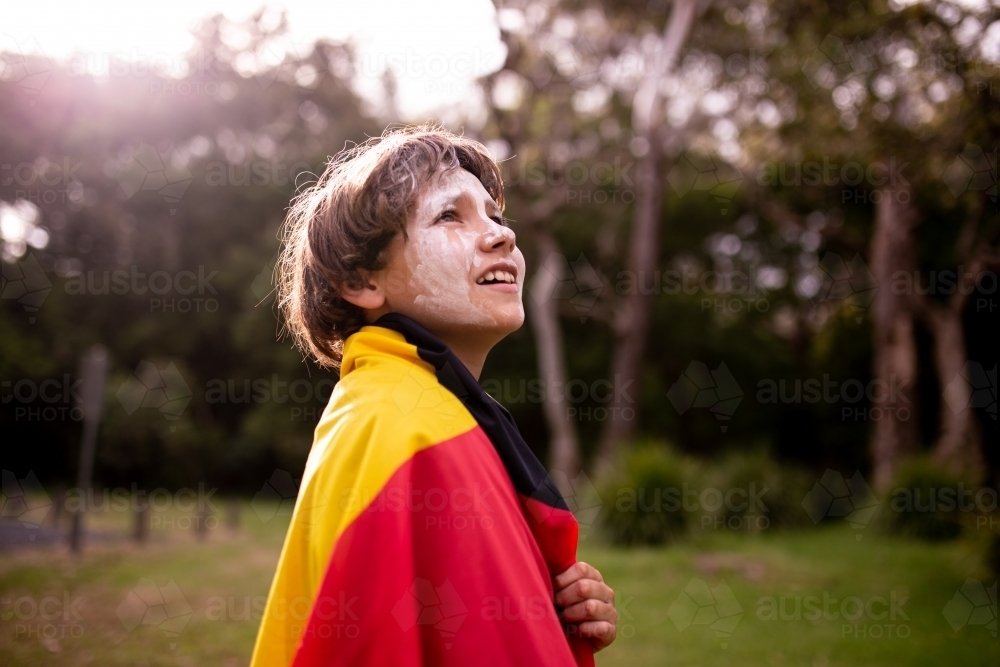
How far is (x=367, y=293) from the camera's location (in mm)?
1932

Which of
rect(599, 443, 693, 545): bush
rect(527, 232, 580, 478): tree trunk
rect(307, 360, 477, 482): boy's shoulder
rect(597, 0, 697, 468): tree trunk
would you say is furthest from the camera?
rect(527, 232, 580, 478): tree trunk

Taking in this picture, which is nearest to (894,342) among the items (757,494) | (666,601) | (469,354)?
(757,494)

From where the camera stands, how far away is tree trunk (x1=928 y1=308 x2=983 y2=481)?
13.4m

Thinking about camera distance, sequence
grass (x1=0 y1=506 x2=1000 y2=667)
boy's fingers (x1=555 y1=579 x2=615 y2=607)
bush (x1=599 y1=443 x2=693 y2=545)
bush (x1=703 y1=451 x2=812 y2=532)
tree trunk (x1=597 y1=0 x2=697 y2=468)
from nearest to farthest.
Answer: boy's fingers (x1=555 y1=579 x2=615 y2=607), grass (x1=0 y1=506 x2=1000 y2=667), bush (x1=599 y1=443 x2=693 y2=545), bush (x1=703 y1=451 x2=812 y2=532), tree trunk (x1=597 y1=0 x2=697 y2=468)

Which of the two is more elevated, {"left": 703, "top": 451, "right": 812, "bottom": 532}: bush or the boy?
the boy

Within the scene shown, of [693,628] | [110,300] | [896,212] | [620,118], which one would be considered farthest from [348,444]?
[110,300]

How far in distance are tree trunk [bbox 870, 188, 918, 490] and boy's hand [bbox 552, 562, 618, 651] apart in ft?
43.8

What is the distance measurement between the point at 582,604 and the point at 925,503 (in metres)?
11.2

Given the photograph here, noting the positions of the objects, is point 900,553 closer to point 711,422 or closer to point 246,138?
point 711,422

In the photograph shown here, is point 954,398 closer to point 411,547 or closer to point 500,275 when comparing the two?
point 500,275

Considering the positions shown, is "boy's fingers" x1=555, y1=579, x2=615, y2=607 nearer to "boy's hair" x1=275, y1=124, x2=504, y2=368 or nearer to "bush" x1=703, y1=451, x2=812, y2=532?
"boy's hair" x1=275, y1=124, x2=504, y2=368

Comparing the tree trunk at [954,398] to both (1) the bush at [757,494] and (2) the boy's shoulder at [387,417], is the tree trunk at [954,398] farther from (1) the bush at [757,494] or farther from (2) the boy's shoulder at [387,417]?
(2) the boy's shoulder at [387,417]

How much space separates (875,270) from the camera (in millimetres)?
14164

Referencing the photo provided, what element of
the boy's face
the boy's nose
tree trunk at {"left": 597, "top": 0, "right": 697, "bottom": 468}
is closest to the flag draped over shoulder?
the boy's face
